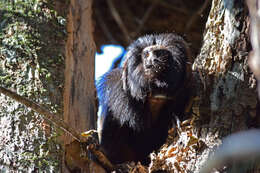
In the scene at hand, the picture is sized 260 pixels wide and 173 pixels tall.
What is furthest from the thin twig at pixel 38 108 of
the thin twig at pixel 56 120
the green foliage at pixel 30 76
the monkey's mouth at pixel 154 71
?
the monkey's mouth at pixel 154 71

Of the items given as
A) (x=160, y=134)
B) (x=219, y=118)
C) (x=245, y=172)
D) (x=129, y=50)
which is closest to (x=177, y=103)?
(x=160, y=134)

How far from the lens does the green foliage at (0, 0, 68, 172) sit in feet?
8.18

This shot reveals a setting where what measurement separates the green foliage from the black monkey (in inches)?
34.6

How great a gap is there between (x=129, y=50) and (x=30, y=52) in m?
1.24

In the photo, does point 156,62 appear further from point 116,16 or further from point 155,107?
point 116,16

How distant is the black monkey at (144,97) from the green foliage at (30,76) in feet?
2.88

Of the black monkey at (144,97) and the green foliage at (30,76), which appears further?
the black monkey at (144,97)

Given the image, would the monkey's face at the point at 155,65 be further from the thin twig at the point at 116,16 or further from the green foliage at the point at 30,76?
the thin twig at the point at 116,16

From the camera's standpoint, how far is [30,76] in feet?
8.91

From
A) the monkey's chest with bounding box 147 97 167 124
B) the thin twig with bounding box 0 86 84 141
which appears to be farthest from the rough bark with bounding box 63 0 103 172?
the monkey's chest with bounding box 147 97 167 124

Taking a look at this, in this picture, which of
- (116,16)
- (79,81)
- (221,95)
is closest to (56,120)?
(79,81)

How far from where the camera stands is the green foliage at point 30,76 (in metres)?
2.49

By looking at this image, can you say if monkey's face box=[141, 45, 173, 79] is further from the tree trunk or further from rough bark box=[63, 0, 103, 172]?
the tree trunk

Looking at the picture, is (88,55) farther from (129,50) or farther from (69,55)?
(129,50)
